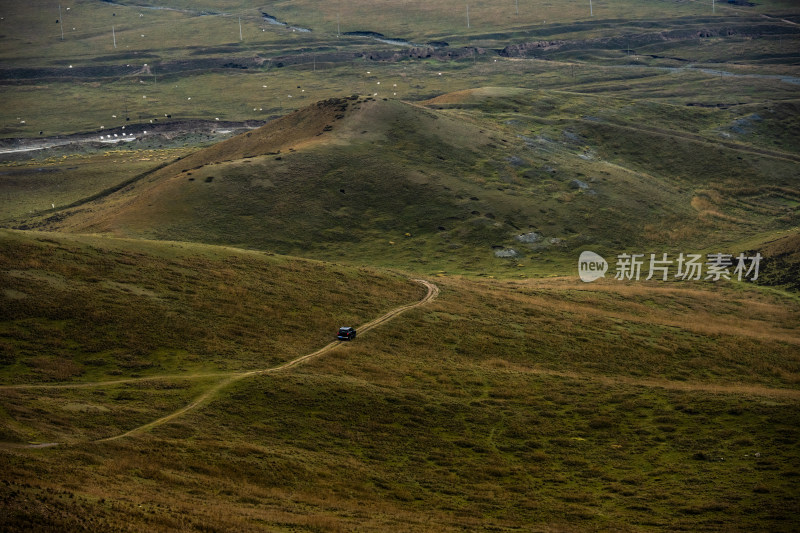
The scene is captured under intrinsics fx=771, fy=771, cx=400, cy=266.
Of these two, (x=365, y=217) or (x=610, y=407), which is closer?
(x=610, y=407)

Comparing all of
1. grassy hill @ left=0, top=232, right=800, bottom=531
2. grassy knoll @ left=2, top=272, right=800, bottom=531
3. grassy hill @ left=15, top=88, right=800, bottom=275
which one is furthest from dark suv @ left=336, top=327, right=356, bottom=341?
grassy hill @ left=15, top=88, right=800, bottom=275

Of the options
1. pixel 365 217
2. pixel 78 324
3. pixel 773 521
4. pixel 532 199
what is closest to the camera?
pixel 773 521

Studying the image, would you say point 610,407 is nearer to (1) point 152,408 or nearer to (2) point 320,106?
(1) point 152,408

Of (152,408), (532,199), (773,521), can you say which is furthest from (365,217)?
(773,521)

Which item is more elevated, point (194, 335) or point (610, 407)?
point (194, 335)

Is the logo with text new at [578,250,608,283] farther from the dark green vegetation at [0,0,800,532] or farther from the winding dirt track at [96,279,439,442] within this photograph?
the winding dirt track at [96,279,439,442]

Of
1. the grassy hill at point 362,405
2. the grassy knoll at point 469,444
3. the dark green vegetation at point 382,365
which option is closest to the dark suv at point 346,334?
the grassy knoll at point 469,444

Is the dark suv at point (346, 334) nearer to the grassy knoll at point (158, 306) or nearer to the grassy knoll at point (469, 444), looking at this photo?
the grassy knoll at point (469, 444)
